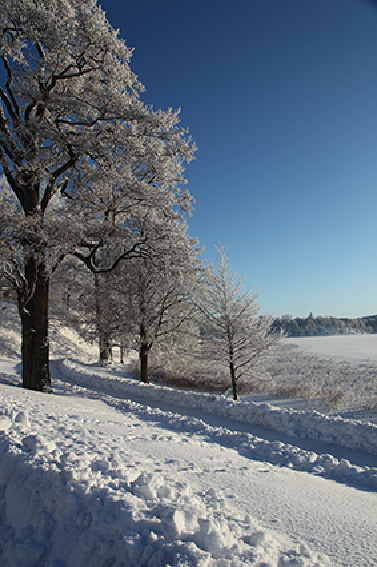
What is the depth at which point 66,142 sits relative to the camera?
879cm

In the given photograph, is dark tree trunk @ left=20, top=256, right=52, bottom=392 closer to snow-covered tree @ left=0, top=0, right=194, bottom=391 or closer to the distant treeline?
snow-covered tree @ left=0, top=0, right=194, bottom=391

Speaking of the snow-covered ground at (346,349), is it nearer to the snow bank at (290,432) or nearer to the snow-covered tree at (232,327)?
the snow-covered tree at (232,327)

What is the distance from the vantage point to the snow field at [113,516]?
7.43 ft

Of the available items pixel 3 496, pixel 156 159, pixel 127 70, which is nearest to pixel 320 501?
pixel 3 496

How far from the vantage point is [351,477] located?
4.44 metres

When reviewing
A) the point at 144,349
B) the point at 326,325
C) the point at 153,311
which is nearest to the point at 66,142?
the point at 153,311

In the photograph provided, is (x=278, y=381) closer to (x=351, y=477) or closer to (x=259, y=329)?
(x=259, y=329)

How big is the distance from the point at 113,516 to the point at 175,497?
1.94 ft

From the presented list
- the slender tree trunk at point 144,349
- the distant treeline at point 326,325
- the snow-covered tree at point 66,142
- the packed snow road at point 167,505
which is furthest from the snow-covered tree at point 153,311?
the distant treeline at point 326,325

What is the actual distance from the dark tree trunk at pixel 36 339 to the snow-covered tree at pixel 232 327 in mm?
6212

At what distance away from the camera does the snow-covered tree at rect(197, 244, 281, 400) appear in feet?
42.6

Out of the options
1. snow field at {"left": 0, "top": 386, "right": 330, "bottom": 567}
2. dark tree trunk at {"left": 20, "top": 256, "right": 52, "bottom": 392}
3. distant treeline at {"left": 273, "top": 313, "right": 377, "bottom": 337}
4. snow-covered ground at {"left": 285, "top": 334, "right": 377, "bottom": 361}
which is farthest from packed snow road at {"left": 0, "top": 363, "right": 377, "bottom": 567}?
distant treeline at {"left": 273, "top": 313, "right": 377, "bottom": 337}

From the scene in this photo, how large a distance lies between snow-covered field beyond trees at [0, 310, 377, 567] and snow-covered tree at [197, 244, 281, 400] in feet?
22.1

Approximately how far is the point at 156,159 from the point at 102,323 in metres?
9.41
